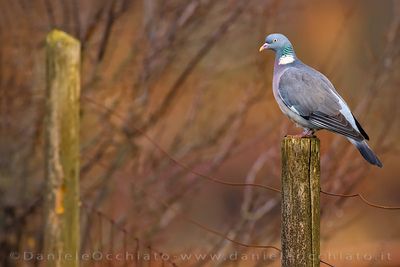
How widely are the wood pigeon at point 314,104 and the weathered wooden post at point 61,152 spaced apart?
1247 mm

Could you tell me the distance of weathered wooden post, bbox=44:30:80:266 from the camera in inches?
155

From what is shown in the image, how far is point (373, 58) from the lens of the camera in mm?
7055

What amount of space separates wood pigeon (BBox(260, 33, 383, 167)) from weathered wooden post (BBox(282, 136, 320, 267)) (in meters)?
1.17

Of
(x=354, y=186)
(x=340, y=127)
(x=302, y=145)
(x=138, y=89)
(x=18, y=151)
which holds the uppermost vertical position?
(x=138, y=89)

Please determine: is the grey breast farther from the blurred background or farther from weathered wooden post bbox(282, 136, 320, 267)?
the blurred background

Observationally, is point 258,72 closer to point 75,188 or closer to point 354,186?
point 354,186

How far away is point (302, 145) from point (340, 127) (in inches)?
50.1

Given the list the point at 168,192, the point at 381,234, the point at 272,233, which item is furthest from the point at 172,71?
the point at 381,234

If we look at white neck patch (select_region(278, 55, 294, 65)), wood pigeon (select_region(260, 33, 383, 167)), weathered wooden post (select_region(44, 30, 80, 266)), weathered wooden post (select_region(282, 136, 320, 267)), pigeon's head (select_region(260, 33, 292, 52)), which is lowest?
weathered wooden post (select_region(282, 136, 320, 267))

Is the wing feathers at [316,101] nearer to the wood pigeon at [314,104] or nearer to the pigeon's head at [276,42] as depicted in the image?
the wood pigeon at [314,104]

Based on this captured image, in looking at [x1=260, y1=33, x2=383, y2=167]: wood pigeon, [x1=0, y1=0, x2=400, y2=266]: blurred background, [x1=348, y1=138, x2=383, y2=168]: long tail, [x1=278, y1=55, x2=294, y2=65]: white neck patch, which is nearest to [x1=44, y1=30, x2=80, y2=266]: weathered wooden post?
[x1=260, y1=33, x2=383, y2=167]: wood pigeon

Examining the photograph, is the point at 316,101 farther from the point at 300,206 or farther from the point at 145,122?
the point at 145,122

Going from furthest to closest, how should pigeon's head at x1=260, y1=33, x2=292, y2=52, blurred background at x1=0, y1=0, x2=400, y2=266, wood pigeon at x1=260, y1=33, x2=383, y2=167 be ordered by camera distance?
blurred background at x1=0, y1=0, x2=400, y2=266
pigeon's head at x1=260, y1=33, x2=292, y2=52
wood pigeon at x1=260, y1=33, x2=383, y2=167

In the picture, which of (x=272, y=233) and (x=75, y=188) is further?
(x=272, y=233)
